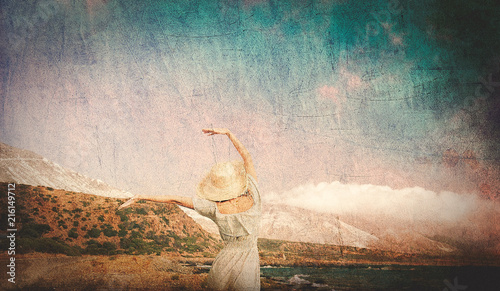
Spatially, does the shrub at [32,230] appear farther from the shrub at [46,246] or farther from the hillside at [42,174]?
the hillside at [42,174]

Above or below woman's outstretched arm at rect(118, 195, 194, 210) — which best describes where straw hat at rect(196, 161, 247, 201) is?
above

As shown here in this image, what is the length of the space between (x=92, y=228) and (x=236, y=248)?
14.4 ft

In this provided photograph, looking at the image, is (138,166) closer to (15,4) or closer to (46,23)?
(46,23)

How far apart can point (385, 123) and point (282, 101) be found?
2179 millimetres

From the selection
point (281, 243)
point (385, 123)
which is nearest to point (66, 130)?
point (281, 243)

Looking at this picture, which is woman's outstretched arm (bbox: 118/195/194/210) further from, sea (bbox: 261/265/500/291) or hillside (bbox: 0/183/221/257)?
sea (bbox: 261/265/500/291)

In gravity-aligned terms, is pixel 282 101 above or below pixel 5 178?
above

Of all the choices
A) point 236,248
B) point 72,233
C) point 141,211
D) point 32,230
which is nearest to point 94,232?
point 72,233

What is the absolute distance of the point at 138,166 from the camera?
6.24 metres

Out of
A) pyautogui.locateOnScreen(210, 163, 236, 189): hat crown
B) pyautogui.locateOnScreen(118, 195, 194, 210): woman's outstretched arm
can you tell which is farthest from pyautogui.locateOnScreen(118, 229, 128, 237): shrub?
pyautogui.locateOnScreen(210, 163, 236, 189): hat crown

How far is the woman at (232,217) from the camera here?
3039mm

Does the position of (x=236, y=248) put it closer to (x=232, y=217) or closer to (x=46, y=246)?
(x=232, y=217)

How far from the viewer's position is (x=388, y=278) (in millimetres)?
6352

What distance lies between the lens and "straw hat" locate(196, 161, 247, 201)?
10.2 ft
